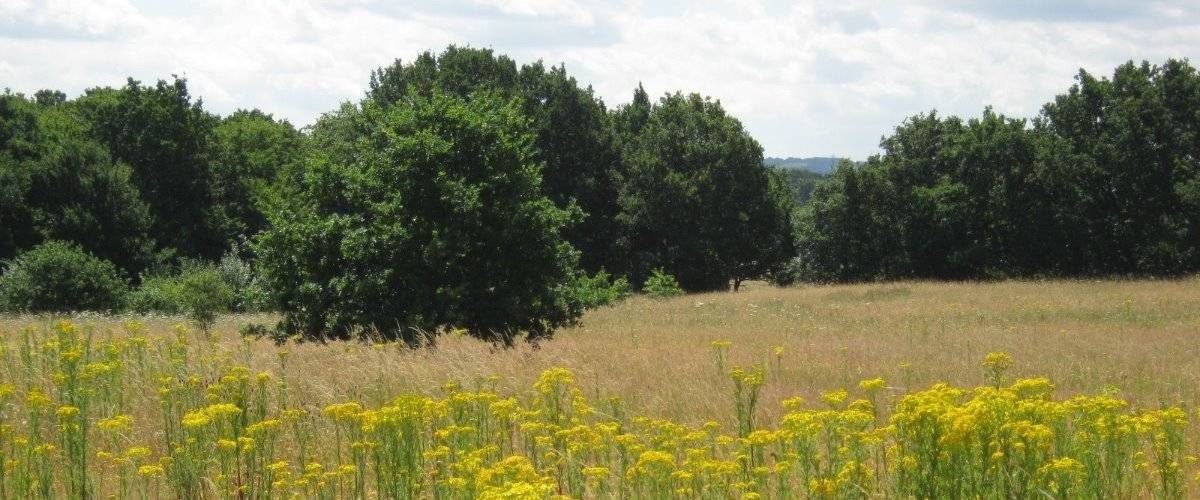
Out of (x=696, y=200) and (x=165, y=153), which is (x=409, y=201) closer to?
(x=696, y=200)

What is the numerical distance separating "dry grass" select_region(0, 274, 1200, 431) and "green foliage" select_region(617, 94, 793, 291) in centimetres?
1992

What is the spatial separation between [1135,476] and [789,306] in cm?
2394

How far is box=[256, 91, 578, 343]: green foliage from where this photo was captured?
13.3 m

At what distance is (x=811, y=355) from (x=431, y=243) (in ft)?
16.8

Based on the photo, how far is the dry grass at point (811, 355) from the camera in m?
8.88

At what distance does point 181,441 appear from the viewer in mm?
6453

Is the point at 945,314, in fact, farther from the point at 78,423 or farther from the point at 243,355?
the point at 78,423

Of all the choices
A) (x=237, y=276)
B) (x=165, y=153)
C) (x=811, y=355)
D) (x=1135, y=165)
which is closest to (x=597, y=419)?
(x=811, y=355)

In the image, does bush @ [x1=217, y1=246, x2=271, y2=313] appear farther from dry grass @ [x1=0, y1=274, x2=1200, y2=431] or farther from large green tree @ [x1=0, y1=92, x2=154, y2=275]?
large green tree @ [x1=0, y1=92, x2=154, y2=275]

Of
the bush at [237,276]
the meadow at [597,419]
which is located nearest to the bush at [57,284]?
the bush at [237,276]

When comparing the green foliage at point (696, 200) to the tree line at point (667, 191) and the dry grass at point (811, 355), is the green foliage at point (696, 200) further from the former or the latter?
the dry grass at point (811, 355)

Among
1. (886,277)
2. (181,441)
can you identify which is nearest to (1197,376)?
(181,441)

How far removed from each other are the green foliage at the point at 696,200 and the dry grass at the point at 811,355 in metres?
19.9

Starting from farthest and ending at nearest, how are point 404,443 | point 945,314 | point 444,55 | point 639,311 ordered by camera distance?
A: point 444,55, point 639,311, point 945,314, point 404,443
